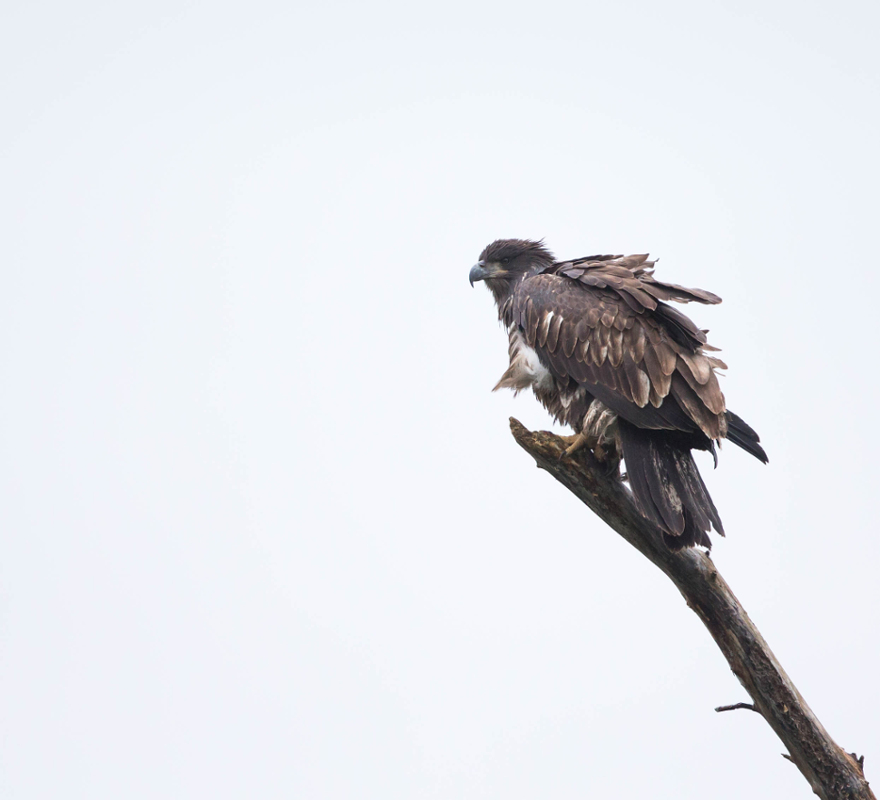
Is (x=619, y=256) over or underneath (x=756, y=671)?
over

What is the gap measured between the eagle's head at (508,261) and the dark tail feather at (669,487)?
250cm

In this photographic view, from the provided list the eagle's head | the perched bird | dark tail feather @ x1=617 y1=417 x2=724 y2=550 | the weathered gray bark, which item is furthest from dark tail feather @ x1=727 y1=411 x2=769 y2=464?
the eagle's head

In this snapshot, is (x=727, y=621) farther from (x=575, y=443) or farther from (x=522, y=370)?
(x=522, y=370)

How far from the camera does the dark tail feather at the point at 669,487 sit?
3.87m

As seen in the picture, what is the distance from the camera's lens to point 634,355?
4.57m

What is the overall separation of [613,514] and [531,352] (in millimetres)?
1361

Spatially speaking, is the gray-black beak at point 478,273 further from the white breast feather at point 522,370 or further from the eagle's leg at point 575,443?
the eagle's leg at point 575,443

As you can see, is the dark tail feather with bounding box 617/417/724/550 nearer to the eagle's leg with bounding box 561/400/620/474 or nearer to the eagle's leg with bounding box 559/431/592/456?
the eagle's leg with bounding box 561/400/620/474

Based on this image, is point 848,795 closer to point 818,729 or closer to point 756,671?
point 818,729

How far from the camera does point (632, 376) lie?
4477mm

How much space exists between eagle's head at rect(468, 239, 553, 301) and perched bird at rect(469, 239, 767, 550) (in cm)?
107

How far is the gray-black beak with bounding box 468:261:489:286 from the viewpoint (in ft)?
21.9

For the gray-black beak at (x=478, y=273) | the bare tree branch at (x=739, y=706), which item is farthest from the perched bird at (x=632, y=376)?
the gray-black beak at (x=478, y=273)

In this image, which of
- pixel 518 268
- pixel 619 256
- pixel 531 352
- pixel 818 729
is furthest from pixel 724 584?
pixel 518 268
